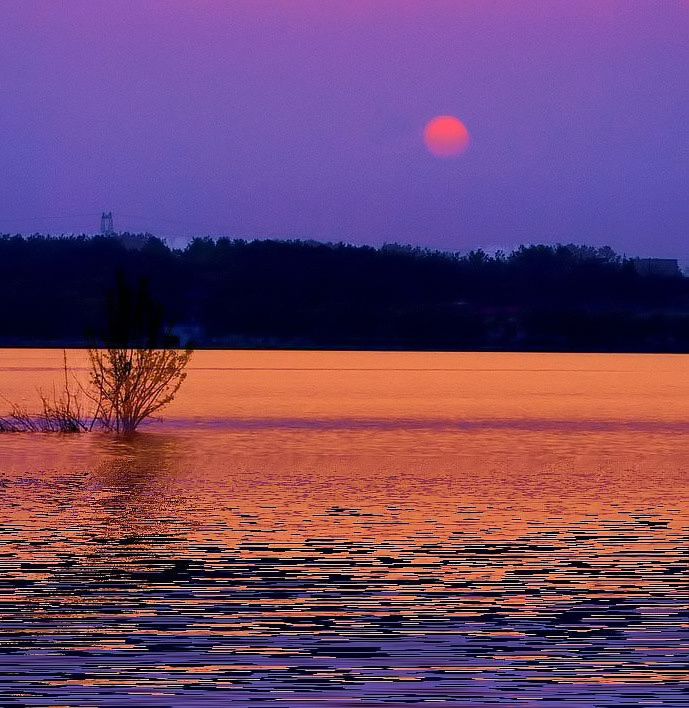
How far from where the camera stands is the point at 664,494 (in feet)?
63.7

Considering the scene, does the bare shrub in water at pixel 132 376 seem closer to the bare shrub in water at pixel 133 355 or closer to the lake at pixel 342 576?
the bare shrub in water at pixel 133 355

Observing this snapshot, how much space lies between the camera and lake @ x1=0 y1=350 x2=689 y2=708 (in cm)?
888

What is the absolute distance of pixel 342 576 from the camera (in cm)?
1257

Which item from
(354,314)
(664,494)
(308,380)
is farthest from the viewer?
(354,314)

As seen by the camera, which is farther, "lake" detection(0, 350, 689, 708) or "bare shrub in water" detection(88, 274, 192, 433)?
"bare shrub in water" detection(88, 274, 192, 433)

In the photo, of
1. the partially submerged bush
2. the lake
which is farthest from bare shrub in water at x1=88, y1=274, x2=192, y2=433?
the lake

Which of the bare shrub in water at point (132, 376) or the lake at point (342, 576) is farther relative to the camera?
the bare shrub in water at point (132, 376)

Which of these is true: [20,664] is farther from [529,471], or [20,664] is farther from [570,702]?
[529,471]

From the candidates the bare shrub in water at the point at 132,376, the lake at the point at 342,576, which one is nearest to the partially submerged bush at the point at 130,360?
the bare shrub in water at the point at 132,376

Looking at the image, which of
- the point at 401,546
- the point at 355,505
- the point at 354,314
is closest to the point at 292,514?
the point at 355,505

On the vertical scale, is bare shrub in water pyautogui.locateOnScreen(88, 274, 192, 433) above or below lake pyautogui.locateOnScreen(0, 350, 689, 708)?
above

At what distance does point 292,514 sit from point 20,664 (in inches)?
306

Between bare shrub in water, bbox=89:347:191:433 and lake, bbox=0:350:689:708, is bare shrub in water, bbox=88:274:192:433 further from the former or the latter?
lake, bbox=0:350:689:708

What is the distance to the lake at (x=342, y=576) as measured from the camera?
888cm
